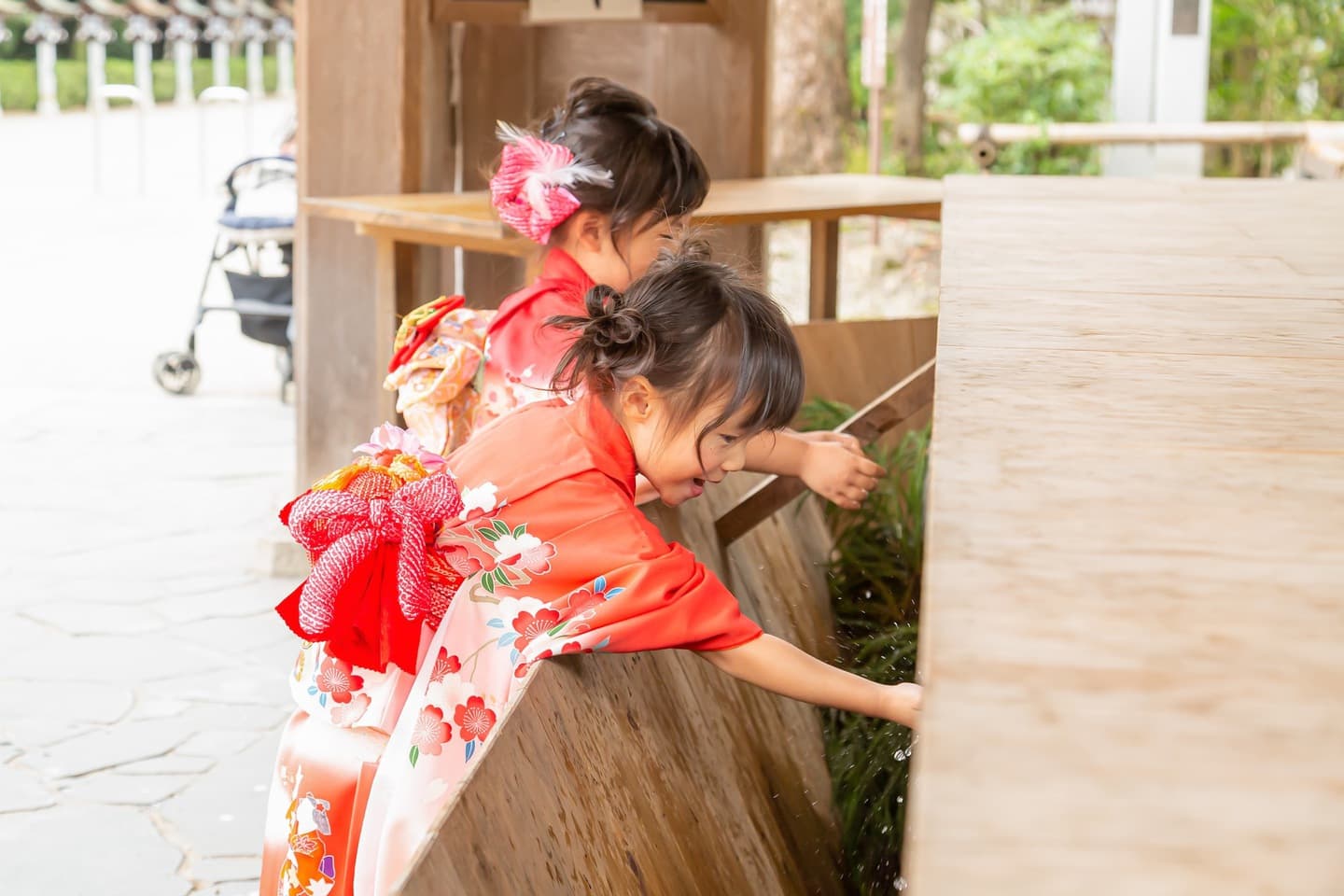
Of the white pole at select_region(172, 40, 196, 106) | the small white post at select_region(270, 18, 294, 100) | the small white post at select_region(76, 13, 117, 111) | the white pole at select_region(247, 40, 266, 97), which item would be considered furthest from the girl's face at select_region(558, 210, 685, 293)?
the small white post at select_region(270, 18, 294, 100)

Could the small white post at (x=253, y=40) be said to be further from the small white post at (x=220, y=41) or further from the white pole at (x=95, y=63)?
the white pole at (x=95, y=63)

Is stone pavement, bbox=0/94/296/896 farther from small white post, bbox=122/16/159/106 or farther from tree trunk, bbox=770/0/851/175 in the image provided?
small white post, bbox=122/16/159/106

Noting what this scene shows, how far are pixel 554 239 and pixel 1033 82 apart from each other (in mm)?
11248

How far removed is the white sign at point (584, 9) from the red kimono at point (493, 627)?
242 cm

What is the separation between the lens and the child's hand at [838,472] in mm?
2189

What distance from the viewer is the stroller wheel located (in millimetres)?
7219

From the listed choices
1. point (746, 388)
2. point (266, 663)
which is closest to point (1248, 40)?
point (266, 663)

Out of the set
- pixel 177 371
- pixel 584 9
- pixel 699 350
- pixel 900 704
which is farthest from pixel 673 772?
pixel 177 371

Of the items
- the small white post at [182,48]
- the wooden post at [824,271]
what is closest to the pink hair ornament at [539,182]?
the wooden post at [824,271]

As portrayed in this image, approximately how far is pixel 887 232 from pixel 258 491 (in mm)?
7898

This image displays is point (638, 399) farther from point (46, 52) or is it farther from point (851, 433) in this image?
point (46, 52)

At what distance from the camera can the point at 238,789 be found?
3186 millimetres

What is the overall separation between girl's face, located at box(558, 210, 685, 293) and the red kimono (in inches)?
31.2

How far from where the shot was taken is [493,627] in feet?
5.79
